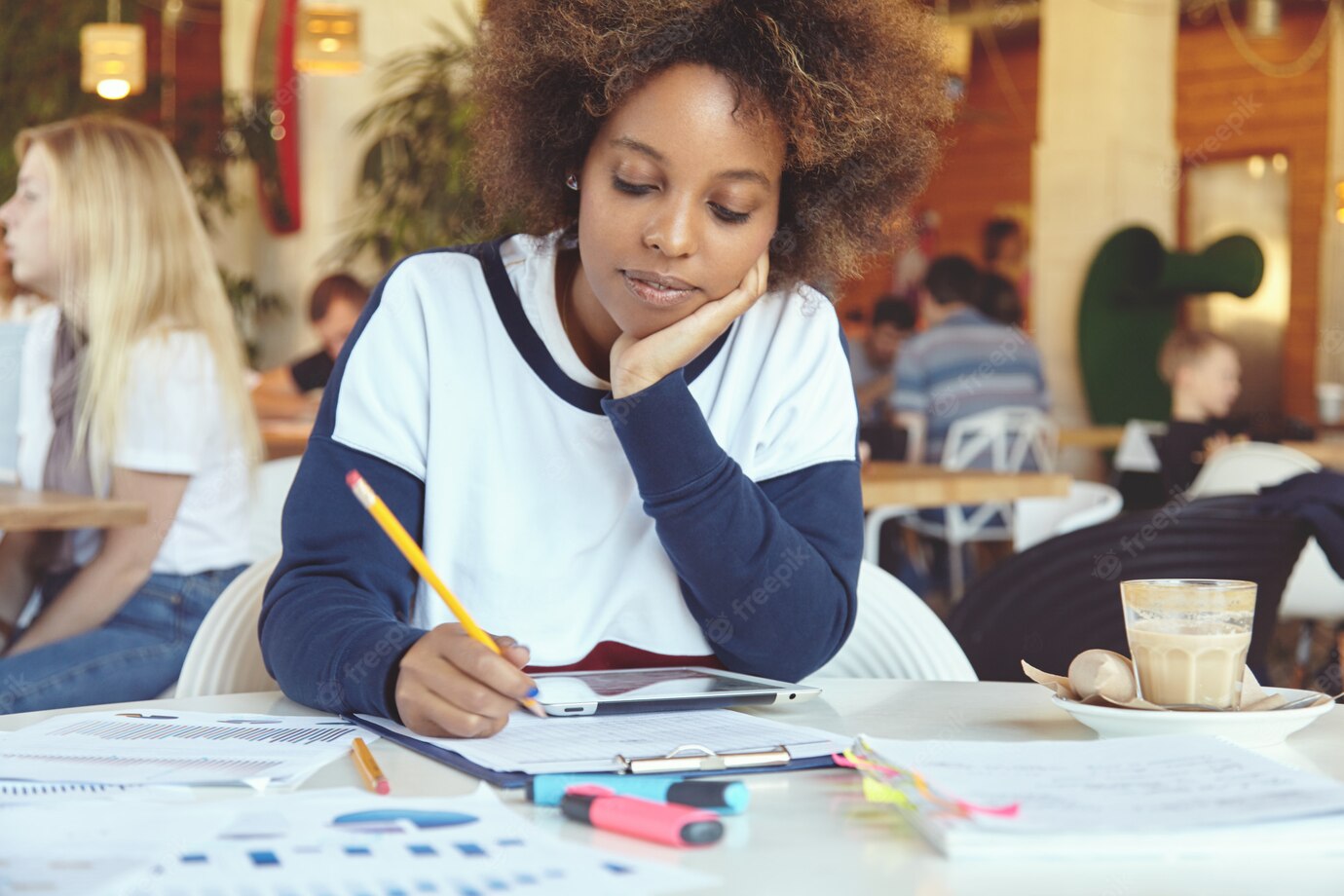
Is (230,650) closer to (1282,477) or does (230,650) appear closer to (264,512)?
(264,512)

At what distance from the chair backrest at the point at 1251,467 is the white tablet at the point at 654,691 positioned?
9.00 feet

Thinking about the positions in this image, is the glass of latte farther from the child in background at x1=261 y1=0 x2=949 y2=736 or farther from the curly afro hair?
the curly afro hair

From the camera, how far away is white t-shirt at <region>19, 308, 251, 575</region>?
98.0 inches

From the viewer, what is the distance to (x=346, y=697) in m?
1.13

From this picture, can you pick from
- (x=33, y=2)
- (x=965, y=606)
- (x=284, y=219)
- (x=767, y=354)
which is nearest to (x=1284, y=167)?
(x=284, y=219)

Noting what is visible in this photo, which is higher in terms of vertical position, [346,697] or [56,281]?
[56,281]

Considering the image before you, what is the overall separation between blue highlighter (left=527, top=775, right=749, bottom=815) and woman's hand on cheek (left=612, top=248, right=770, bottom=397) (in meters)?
0.51

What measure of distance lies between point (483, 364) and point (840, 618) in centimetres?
41

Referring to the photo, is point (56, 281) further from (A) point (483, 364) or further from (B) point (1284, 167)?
(B) point (1284, 167)

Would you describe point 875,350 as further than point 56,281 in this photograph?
Yes

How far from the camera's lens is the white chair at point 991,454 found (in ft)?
17.9

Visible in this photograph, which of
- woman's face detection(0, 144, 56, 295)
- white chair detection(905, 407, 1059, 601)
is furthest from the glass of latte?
white chair detection(905, 407, 1059, 601)

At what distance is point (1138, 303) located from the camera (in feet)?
22.9

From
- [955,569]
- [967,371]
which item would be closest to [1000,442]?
[967,371]
